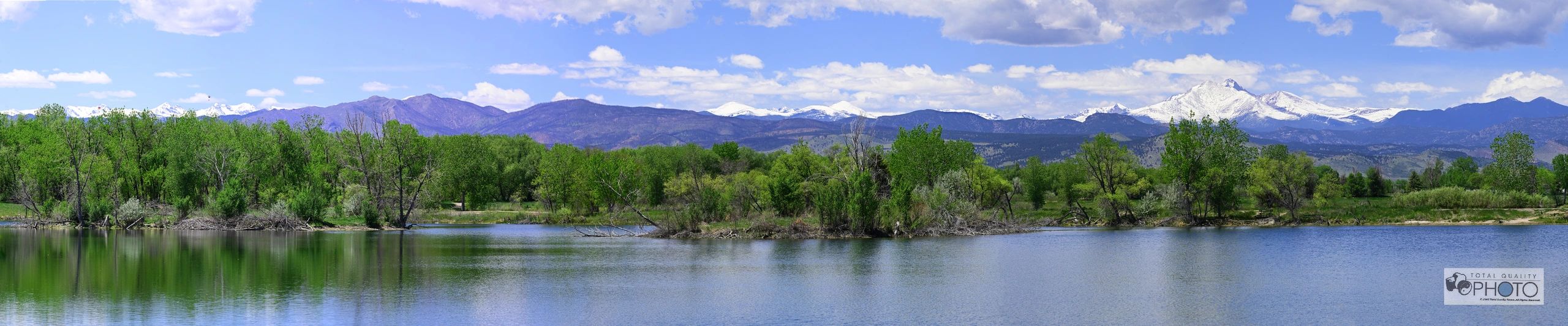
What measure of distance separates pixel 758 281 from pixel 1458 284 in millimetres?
20791

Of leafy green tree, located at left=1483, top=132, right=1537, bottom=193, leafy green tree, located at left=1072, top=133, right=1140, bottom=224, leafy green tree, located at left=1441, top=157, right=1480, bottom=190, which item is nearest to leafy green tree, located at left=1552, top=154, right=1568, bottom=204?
leafy green tree, located at left=1441, top=157, right=1480, bottom=190

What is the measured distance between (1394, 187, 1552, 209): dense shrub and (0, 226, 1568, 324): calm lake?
107 ft

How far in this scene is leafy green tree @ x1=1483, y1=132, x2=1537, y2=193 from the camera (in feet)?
323

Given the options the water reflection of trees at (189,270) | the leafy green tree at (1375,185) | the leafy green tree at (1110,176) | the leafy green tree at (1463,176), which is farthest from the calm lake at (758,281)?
the leafy green tree at (1375,185)

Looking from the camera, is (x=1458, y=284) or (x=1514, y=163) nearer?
(x=1458, y=284)

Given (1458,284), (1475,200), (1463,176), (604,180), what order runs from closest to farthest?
(1458,284)
(604,180)
(1475,200)
(1463,176)

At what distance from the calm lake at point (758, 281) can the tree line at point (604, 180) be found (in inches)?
346

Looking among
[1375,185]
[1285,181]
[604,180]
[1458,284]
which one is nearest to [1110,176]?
[1285,181]

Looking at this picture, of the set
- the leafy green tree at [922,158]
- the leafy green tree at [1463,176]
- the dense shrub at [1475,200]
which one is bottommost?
the dense shrub at [1475,200]

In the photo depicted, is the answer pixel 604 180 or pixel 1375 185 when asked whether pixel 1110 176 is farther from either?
pixel 1375 185

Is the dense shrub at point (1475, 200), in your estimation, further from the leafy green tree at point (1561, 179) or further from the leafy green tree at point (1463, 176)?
the leafy green tree at point (1561, 179)

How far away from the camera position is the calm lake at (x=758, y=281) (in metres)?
25.2

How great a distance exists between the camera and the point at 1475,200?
87.4m

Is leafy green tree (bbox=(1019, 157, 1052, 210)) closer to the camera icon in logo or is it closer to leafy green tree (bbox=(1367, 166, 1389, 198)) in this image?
leafy green tree (bbox=(1367, 166, 1389, 198))
